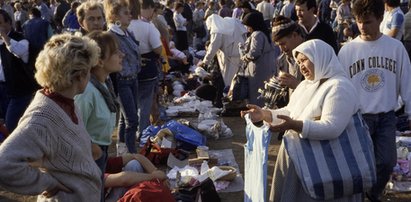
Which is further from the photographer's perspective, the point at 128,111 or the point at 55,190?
the point at 128,111

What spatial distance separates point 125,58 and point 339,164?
9.02 ft

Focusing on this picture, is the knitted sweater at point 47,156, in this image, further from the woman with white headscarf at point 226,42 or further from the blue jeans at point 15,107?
the woman with white headscarf at point 226,42

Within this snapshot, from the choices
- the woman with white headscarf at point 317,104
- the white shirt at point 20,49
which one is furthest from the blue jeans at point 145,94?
the woman with white headscarf at point 317,104

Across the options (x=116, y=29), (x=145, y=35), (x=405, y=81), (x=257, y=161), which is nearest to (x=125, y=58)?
(x=116, y=29)

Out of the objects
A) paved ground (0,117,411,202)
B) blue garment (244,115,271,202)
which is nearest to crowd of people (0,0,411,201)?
blue garment (244,115,271,202)

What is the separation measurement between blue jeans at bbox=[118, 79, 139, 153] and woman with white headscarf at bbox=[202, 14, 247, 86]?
308 centimetres

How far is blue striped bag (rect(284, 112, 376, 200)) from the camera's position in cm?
322

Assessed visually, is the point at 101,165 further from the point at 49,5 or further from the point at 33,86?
the point at 49,5

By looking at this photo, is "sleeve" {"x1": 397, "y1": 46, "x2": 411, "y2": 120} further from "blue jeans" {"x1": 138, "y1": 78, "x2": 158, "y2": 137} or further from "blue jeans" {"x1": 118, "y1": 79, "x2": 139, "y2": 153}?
"blue jeans" {"x1": 138, "y1": 78, "x2": 158, "y2": 137}

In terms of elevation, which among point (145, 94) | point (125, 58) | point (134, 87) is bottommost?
point (145, 94)

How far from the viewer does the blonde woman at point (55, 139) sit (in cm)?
229

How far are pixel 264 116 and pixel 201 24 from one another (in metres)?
12.8

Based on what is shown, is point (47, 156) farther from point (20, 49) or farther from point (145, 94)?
point (20, 49)

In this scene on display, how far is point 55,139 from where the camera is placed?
241cm
